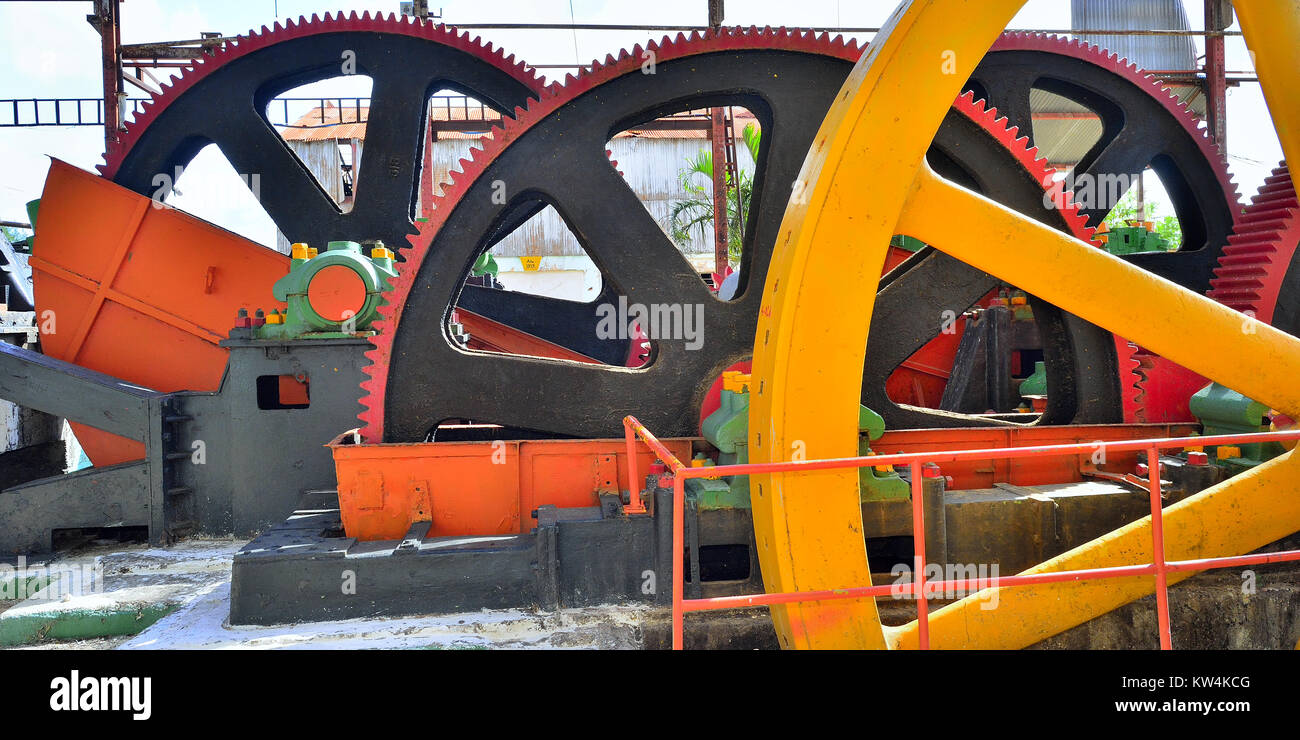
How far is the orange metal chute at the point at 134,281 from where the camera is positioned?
21.1 feet

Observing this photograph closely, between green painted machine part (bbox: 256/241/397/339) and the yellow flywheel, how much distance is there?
3.21 m

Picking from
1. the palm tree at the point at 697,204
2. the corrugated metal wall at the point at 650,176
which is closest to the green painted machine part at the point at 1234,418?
the palm tree at the point at 697,204

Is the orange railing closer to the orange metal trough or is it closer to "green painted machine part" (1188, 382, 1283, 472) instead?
the orange metal trough

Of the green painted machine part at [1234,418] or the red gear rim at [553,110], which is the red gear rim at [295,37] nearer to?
the red gear rim at [553,110]

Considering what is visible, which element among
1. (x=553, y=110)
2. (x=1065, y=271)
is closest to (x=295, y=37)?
(x=553, y=110)

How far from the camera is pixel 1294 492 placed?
134 inches

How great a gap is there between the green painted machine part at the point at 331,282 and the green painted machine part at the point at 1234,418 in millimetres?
4844

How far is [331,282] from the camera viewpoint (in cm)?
545

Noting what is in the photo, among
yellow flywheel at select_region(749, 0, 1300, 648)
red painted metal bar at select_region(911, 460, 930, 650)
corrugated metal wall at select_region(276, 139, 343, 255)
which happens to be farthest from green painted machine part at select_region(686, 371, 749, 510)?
corrugated metal wall at select_region(276, 139, 343, 255)

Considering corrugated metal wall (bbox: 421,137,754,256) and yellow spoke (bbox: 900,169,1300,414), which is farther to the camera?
corrugated metal wall (bbox: 421,137,754,256)

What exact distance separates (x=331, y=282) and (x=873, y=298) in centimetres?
383

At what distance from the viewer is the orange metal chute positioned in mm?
6434

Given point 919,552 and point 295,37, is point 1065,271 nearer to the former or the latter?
point 919,552
